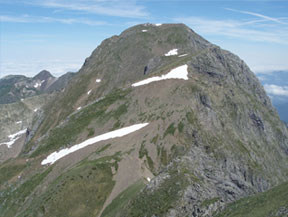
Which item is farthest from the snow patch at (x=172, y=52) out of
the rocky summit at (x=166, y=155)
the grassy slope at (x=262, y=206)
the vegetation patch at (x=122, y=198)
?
the grassy slope at (x=262, y=206)

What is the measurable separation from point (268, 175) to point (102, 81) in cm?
12031

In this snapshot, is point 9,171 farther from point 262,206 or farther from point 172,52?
point 172,52

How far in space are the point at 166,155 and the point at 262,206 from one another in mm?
43927

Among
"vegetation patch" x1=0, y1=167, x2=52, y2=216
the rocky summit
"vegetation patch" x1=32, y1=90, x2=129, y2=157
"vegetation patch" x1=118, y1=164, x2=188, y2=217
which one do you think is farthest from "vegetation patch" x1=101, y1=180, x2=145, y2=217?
"vegetation patch" x1=32, y1=90, x2=129, y2=157

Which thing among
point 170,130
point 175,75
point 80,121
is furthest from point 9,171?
point 175,75

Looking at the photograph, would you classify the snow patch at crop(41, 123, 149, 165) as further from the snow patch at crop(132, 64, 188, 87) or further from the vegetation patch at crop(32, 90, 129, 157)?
the snow patch at crop(132, 64, 188, 87)

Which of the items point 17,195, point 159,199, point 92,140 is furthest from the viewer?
point 92,140

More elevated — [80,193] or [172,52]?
[172,52]

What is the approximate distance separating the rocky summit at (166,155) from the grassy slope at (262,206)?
192 mm

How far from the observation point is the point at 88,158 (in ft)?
267

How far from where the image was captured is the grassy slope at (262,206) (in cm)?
3477

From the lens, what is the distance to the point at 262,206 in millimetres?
37188

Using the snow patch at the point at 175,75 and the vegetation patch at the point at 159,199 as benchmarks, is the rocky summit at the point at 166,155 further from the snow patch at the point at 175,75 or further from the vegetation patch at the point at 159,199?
the snow patch at the point at 175,75

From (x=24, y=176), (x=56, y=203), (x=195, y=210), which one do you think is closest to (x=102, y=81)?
(x=24, y=176)
